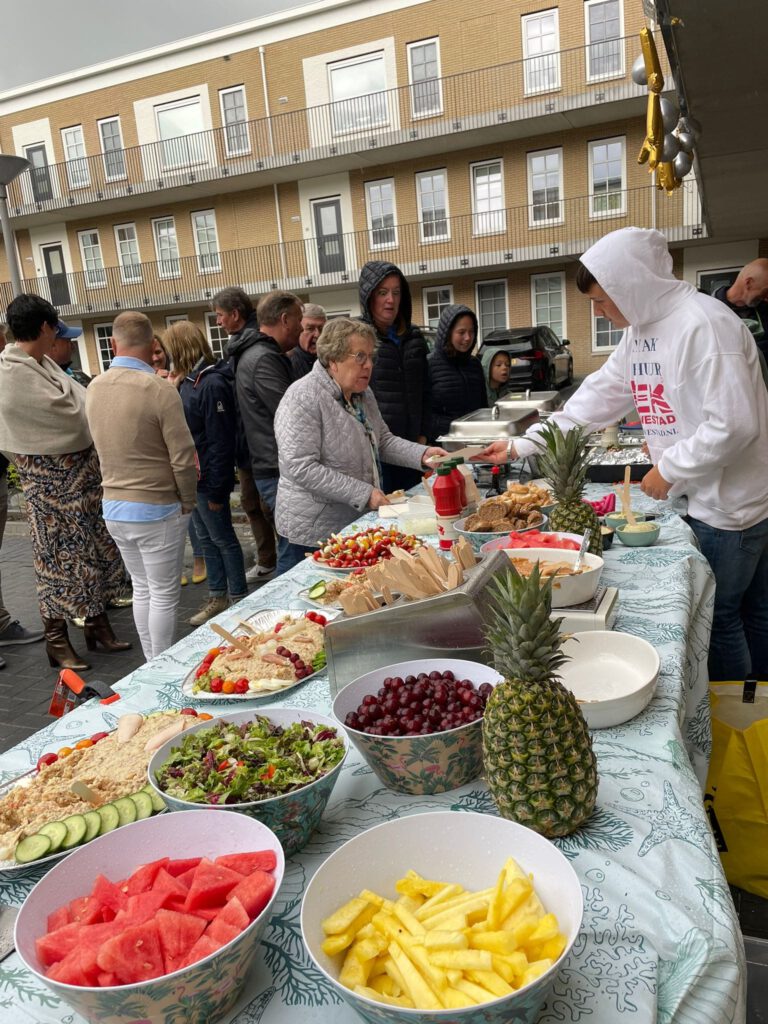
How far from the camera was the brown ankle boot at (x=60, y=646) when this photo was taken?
4.52 m

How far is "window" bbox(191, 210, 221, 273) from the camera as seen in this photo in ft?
75.6

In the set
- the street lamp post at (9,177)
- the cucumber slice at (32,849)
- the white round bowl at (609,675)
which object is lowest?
the white round bowl at (609,675)

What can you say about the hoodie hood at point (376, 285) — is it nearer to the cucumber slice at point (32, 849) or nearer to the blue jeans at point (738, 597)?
the blue jeans at point (738, 597)

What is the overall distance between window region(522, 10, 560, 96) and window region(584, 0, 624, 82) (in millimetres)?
818

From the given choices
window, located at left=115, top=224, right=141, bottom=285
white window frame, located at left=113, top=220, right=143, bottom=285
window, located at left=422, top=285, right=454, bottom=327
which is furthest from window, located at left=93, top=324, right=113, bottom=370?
window, located at left=422, top=285, right=454, bottom=327

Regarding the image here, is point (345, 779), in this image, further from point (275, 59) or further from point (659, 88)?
point (275, 59)

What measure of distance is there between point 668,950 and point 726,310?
2.33m

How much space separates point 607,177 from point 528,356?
337 inches

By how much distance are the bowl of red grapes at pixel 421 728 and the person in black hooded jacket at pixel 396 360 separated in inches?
133

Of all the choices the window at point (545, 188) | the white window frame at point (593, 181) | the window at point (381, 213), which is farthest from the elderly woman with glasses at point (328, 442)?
the window at point (381, 213)

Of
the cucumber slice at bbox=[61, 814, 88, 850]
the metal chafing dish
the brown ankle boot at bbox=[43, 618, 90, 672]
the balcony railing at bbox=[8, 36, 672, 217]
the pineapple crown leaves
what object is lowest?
the brown ankle boot at bbox=[43, 618, 90, 672]

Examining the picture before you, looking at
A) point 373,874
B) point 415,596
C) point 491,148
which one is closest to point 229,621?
point 415,596

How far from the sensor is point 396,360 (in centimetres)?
486

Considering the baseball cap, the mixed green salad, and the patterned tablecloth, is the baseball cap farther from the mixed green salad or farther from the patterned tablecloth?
the mixed green salad
